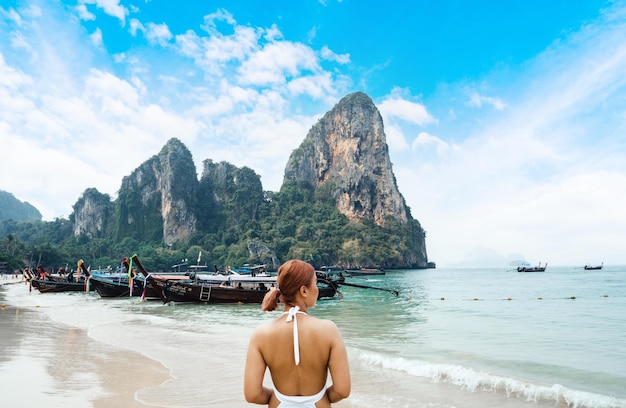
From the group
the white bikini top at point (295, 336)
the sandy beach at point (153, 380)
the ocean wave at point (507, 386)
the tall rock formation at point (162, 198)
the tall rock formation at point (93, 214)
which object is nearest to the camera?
the white bikini top at point (295, 336)

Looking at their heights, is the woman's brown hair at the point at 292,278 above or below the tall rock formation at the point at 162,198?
below

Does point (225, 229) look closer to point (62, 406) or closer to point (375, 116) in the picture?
point (375, 116)

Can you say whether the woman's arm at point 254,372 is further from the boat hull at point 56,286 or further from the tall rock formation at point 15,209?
the tall rock formation at point 15,209

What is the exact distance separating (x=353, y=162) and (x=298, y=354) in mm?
126150

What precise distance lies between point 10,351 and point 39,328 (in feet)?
14.8

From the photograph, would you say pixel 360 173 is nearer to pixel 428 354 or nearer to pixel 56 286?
pixel 56 286

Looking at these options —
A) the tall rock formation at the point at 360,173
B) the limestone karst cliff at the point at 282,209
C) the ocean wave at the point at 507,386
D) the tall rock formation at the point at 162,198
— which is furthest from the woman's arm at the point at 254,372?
the tall rock formation at the point at 162,198

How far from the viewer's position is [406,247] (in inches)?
4604

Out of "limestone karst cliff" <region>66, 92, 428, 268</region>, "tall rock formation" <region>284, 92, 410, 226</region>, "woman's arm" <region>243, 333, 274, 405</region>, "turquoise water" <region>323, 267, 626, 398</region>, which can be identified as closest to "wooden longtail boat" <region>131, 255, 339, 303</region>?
"turquoise water" <region>323, 267, 626, 398</region>

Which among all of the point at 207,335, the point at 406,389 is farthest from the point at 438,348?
the point at 207,335

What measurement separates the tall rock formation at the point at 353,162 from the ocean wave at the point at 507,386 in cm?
11335

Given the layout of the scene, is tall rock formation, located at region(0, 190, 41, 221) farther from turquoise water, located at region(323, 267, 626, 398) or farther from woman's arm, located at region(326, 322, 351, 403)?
woman's arm, located at region(326, 322, 351, 403)

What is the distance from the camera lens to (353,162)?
126750 mm

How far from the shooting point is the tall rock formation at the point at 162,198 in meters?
112
